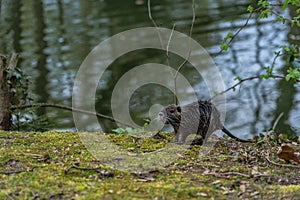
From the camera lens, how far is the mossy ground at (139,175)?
3125mm

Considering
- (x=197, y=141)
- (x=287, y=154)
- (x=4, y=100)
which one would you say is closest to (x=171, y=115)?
(x=197, y=141)

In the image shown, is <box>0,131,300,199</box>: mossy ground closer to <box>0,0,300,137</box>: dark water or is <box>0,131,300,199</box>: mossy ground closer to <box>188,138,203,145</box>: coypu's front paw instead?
<box>188,138,203,145</box>: coypu's front paw

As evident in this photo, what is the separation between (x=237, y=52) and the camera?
1238 cm

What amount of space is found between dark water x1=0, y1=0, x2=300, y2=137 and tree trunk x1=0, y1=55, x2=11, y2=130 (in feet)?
7.28

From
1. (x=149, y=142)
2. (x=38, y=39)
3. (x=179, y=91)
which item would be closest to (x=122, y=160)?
(x=149, y=142)

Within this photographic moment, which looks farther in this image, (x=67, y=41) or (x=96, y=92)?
(x=67, y=41)

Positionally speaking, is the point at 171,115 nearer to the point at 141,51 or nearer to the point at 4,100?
the point at 4,100

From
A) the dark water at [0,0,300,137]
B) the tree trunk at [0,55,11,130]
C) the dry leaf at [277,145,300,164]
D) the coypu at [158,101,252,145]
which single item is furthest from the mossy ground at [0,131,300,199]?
the dark water at [0,0,300,137]

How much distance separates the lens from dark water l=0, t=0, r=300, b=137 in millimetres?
9961

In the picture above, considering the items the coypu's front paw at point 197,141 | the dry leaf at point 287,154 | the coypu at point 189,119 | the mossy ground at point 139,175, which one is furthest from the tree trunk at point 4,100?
Answer: the dry leaf at point 287,154

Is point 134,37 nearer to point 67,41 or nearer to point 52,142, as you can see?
point 67,41

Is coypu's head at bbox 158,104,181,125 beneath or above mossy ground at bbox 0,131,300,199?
above

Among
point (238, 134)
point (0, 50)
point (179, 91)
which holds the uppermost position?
point (0, 50)

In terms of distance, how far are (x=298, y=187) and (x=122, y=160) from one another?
1363 millimetres
